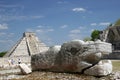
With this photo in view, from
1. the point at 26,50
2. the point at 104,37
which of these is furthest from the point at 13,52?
the point at 104,37

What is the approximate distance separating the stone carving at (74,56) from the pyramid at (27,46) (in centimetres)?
6983

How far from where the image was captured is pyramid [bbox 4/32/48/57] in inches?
3521

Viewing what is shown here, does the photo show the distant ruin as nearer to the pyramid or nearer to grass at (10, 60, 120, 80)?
the pyramid

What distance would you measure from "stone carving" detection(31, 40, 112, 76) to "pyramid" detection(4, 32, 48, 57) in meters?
69.8

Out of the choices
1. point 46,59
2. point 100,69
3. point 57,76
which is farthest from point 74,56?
point 46,59

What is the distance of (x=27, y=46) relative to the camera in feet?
302

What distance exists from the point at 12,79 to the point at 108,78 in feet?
18.3

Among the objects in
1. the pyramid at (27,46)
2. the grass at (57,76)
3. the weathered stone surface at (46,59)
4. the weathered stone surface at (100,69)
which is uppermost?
the pyramid at (27,46)

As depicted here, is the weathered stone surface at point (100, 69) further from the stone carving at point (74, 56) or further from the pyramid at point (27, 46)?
the pyramid at point (27, 46)

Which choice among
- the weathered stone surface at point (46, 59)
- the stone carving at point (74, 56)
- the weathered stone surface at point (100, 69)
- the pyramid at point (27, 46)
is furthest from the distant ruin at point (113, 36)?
the weathered stone surface at point (100, 69)

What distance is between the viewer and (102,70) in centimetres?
1669

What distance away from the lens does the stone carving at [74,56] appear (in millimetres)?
16922

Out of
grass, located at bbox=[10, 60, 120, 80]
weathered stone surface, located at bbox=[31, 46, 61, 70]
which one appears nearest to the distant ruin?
weathered stone surface, located at bbox=[31, 46, 61, 70]

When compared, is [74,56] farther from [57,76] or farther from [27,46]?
[27,46]
